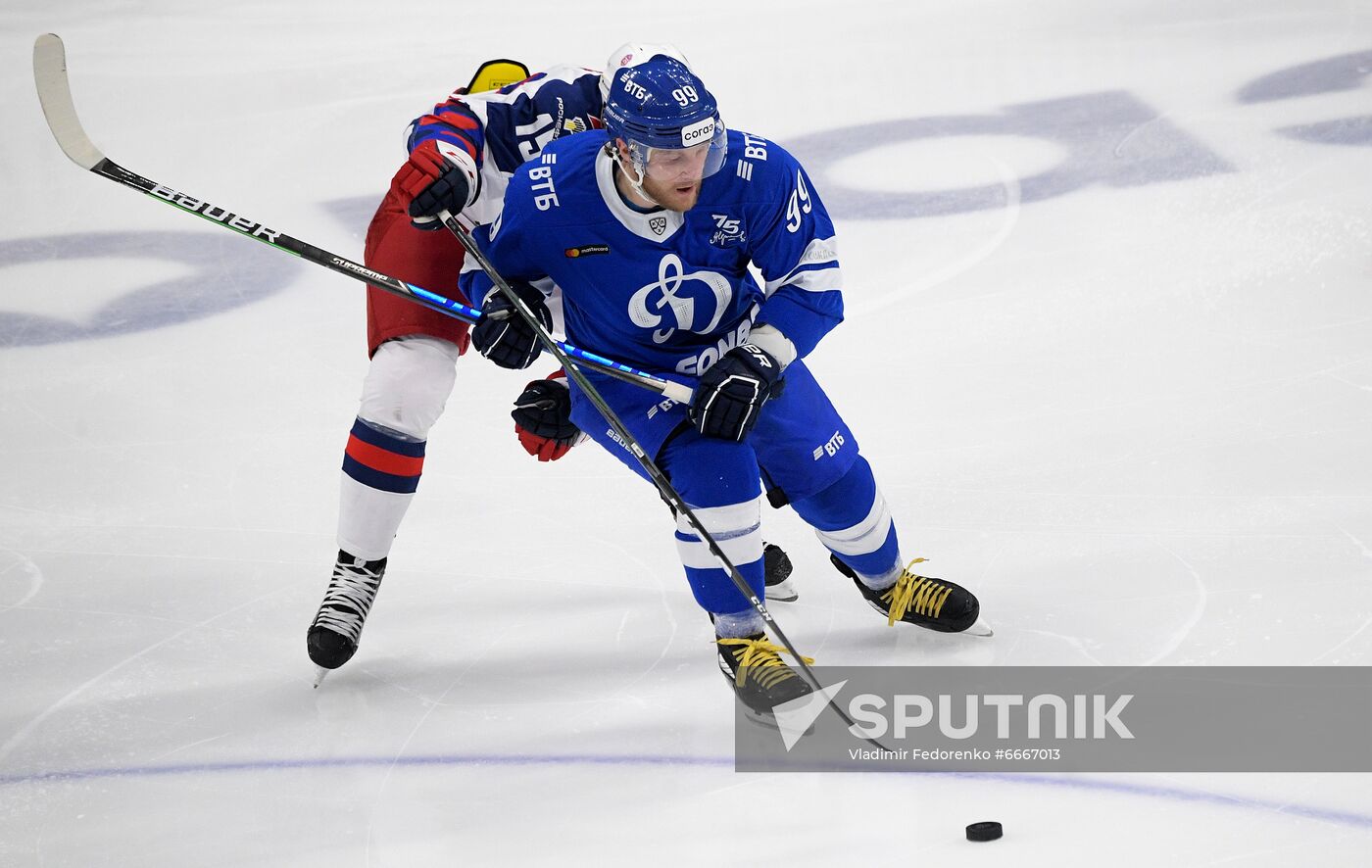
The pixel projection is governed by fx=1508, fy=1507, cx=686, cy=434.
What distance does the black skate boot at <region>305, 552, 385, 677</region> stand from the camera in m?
2.96

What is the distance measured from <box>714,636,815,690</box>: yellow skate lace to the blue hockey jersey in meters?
0.49

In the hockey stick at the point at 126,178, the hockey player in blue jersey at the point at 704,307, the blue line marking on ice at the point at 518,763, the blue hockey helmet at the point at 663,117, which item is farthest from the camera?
the hockey stick at the point at 126,178

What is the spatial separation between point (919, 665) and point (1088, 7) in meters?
4.30

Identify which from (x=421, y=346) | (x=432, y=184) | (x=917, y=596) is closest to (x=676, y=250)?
(x=432, y=184)

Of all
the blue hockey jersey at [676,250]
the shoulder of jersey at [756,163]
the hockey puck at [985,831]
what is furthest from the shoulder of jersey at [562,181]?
the hockey puck at [985,831]

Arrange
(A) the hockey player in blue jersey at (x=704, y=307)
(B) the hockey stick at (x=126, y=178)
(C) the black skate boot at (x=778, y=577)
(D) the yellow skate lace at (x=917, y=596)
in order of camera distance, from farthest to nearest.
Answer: (C) the black skate boot at (x=778, y=577), (D) the yellow skate lace at (x=917, y=596), (B) the hockey stick at (x=126, y=178), (A) the hockey player in blue jersey at (x=704, y=307)

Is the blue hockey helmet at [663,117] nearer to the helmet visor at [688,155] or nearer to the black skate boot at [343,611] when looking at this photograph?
the helmet visor at [688,155]

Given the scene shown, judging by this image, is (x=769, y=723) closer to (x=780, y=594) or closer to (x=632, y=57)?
(x=780, y=594)

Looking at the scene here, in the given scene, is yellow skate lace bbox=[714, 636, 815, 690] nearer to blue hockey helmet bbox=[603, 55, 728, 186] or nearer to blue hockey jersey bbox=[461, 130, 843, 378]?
blue hockey jersey bbox=[461, 130, 843, 378]

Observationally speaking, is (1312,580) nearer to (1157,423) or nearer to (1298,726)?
(1298,726)

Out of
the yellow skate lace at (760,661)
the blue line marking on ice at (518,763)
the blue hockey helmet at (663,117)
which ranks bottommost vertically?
the blue line marking on ice at (518,763)

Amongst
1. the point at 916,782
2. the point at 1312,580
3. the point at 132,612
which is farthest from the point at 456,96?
the point at 1312,580

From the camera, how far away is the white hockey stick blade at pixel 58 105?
2920 mm

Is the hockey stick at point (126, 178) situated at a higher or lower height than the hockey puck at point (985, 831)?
higher
